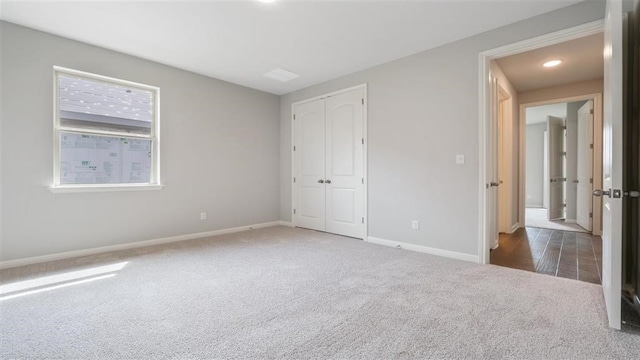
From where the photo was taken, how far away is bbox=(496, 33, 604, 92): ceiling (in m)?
3.35

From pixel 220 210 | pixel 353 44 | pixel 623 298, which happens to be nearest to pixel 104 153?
pixel 220 210

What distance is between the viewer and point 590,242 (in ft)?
13.8

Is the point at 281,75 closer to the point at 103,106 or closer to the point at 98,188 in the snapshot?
the point at 103,106

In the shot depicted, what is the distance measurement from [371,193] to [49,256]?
396 centimetres

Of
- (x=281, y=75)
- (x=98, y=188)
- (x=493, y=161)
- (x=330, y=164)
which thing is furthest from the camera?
(x=330, y=164)

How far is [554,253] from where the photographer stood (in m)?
3.60

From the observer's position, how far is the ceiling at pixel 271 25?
267 cm

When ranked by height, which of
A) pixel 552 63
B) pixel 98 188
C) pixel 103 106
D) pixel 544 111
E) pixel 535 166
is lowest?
pixel 98 188

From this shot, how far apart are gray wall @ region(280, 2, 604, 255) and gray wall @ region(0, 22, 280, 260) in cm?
217

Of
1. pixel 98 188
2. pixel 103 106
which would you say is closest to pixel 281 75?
pixel 103 106

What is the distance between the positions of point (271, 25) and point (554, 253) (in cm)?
434

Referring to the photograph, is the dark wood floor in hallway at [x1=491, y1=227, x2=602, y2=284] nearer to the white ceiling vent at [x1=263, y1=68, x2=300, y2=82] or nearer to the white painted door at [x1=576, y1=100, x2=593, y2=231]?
the white painted door at [x1=576, y1=100, x2=593, y2=231]

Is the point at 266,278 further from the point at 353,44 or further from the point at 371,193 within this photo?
the point at 353,44

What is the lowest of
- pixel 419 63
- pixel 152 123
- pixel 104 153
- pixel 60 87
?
pixel 104 153
